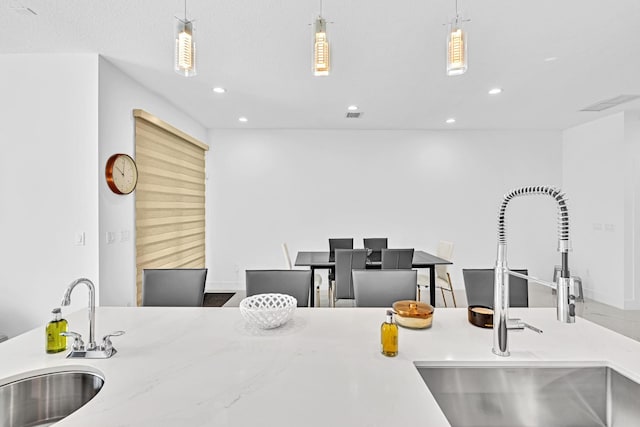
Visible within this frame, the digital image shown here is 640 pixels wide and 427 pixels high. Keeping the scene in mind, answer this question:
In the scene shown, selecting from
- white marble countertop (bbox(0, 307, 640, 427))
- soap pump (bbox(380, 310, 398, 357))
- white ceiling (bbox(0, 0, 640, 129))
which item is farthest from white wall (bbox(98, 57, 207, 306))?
soap pump (bbox(380, 310, 398, 357))

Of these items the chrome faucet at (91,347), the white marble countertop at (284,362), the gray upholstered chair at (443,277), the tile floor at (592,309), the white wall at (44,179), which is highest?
the white wall at (44,179)

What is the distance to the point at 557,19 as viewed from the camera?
226 cm

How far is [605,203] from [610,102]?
58.1 inches

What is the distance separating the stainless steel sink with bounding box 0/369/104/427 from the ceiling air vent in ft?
17.8

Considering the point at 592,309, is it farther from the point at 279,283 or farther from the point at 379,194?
the point at 279,283

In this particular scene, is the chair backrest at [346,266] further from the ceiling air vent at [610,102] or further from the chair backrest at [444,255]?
the ceiling air vent at [610,102]

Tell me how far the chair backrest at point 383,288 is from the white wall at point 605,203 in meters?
4.22

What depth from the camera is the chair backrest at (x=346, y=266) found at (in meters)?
3.46

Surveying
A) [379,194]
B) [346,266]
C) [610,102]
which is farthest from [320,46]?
[610,102]

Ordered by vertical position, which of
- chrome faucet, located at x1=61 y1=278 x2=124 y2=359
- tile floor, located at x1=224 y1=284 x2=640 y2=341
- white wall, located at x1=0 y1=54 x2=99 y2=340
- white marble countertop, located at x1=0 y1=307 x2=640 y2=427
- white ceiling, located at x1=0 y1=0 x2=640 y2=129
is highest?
white ceiling, located at x1=0 y1=0 x2=640 y2=129

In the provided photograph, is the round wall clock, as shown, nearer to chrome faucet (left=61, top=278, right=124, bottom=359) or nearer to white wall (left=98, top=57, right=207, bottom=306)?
white wall (left=98, top=57, right=207, bottom=306)

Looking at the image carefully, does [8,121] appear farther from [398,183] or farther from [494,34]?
[398,183]

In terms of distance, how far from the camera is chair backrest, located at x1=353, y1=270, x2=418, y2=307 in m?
2.05

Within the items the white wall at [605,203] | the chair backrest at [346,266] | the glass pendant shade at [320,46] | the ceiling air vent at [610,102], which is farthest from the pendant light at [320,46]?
the white wall at [605,203]
